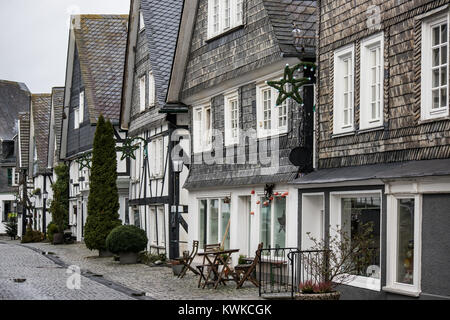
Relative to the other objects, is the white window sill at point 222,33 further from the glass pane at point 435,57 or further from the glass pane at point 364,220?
the glass pane at point 435,57

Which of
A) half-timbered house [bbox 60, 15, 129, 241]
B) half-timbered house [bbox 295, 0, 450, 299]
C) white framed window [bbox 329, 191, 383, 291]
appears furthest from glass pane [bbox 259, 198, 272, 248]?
half-timbered house [bbox 60, 15, 129, 241]

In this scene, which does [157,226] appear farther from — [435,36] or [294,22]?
[435,36]

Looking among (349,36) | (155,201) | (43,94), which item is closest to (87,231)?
(155,201)

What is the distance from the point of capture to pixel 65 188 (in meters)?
48.4

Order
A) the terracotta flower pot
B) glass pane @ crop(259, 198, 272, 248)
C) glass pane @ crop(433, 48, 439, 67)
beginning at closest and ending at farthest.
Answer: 1. glass pane @ crop(433, 48, 439, 67)
2. glass pane @ crop(259, 198, 272, 248)
3. the terracotta flower pot

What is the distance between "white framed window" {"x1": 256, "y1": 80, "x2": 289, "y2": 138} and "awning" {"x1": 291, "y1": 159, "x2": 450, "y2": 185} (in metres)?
2.25

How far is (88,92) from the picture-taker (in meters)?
38.3

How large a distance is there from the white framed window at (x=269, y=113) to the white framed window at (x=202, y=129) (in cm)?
377

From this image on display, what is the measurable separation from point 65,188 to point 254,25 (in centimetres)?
3023

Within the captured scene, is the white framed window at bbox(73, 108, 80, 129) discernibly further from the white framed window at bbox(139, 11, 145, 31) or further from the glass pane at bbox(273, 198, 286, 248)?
the glass pane at bbox(273, 198, 286, 248)

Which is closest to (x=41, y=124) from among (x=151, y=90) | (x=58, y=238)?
(x=58, y=238)

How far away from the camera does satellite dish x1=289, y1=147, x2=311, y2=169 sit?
17688mm

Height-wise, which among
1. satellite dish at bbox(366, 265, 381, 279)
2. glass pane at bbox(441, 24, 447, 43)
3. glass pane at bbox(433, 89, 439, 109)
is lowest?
satellite dish at bbox(366, 265, 381, 279)

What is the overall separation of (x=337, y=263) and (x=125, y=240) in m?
14.1
